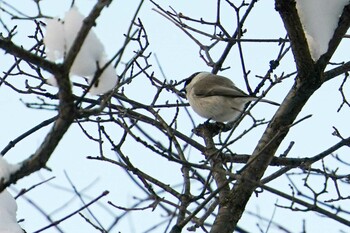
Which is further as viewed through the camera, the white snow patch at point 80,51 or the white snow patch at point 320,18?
the white snow patch at point 320,18

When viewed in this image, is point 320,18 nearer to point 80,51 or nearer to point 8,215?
point 80,51

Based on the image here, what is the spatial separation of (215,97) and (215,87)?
0.66 feet

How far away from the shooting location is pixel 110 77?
226cm

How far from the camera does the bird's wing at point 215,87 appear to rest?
6.63 metres

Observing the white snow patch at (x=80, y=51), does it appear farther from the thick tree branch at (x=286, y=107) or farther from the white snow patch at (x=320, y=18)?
the white snow patch at (x=320, y=18)

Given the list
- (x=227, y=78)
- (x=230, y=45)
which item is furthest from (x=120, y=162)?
(x=227, y=78)

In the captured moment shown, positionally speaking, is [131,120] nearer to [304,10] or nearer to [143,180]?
[143,180]

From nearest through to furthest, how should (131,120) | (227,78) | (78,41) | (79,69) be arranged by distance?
(78,41) → (79,69) → (131,120) → (227,78)

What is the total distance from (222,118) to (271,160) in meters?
2.50

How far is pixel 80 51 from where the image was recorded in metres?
2.14

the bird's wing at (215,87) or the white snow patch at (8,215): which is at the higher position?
the bird's wing at (215,87)

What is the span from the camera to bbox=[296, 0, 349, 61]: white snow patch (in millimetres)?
3438

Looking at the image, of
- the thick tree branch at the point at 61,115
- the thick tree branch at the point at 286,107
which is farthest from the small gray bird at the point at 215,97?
the thick tree branch at the point at 61,115

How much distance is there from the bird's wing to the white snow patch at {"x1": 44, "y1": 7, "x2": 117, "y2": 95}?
4.32 metres
